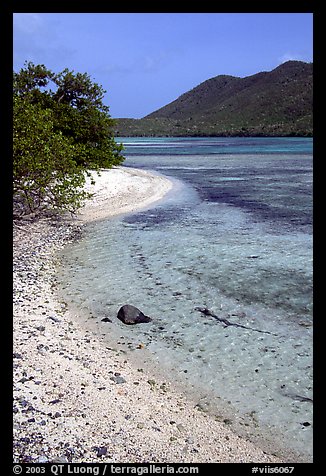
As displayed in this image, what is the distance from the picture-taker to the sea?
17.0ft

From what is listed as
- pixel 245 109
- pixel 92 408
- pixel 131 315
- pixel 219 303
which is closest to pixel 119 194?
pixel 219 303

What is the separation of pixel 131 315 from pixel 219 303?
1576 millimetres

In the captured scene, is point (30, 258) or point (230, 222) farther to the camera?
point (230, 222)

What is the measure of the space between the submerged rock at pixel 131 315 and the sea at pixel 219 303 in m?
0.11

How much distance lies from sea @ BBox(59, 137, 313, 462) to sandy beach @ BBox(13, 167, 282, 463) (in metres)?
0.28

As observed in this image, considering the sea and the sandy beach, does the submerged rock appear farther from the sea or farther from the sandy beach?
the sandy beach

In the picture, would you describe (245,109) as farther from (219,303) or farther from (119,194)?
(219,303)

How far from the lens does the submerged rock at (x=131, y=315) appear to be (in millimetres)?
7141

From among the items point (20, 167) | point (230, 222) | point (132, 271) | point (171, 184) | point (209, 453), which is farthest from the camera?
point (171, 184)

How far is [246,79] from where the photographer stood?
145m

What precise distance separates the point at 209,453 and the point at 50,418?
1424 millimetres
